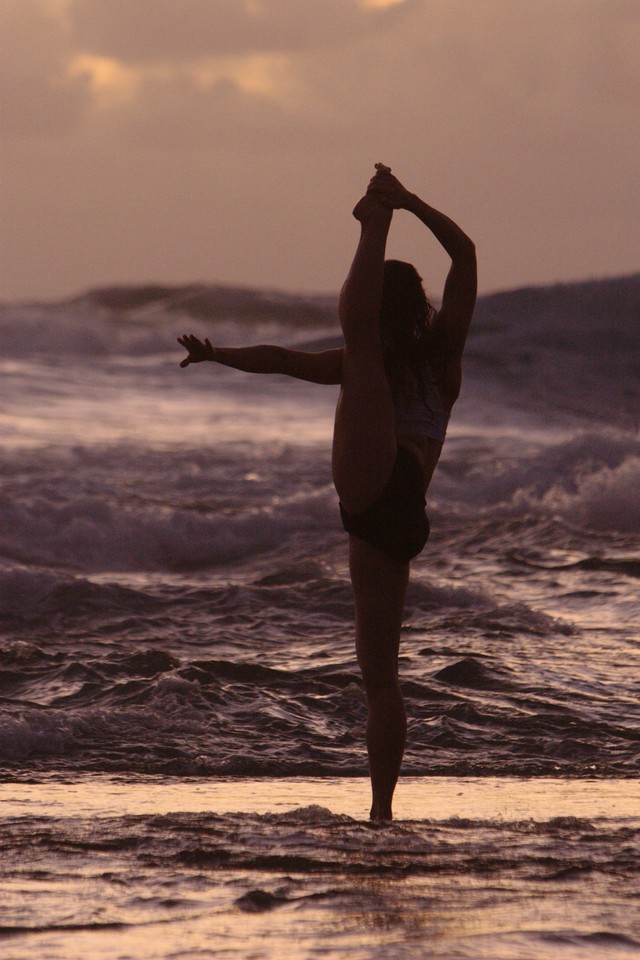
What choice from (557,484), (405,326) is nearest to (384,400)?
(405,326)

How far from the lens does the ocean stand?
3.36 meters

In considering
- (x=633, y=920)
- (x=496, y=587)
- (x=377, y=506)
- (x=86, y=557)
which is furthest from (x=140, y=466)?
(x=633, y=920)

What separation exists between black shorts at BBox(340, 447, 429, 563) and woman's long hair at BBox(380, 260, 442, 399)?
0.86 ft

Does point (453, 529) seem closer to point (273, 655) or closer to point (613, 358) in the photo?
point (273, 655)

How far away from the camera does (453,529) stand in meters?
12.0

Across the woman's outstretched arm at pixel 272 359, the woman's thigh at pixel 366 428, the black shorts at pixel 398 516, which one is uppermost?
the woman's outstretched arm at pixel 272 359

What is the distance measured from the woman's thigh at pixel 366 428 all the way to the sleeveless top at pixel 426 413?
0.33 feet

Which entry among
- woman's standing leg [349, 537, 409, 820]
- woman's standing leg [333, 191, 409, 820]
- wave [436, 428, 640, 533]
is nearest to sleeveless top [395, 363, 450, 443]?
woman's standing leg [333, 191, 409, 820]

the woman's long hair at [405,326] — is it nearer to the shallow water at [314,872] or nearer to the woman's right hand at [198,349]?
the woman's right hand at [198,349]

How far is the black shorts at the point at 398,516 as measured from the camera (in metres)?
4.15

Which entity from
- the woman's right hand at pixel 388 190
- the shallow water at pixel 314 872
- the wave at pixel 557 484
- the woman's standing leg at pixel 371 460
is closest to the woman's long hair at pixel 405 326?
the woman's standing leg at pixel 371 460

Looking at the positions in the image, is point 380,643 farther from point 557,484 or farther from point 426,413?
point 557,484

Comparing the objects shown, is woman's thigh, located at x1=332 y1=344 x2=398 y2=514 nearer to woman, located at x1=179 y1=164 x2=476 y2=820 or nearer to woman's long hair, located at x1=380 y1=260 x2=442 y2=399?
A: woman, located at x1=179 y1=164 x2=476 y2=820

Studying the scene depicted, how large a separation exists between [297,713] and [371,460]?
2.47 m
